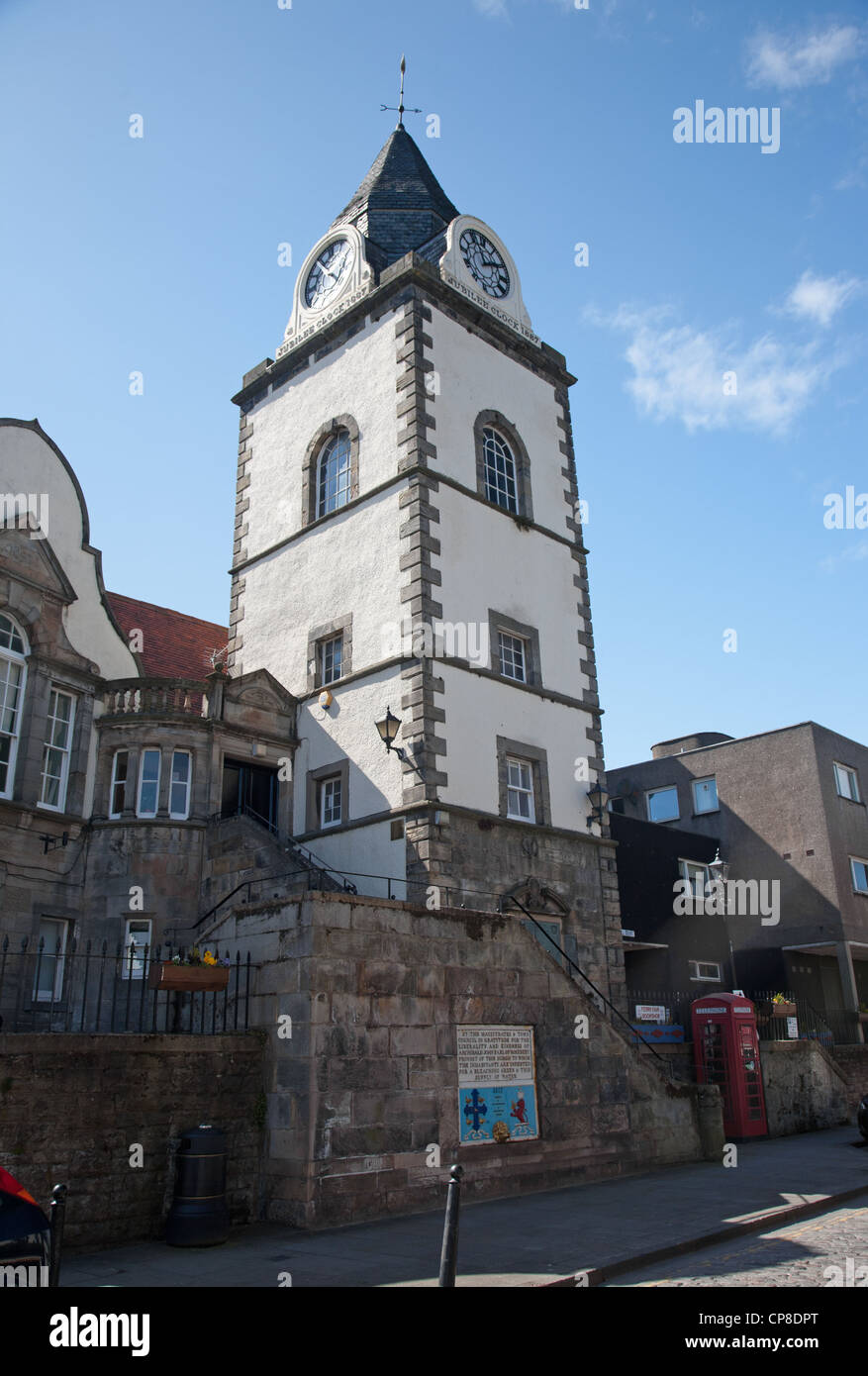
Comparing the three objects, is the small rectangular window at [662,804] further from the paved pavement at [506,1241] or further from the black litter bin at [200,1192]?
the black litter bin at [200,1192]

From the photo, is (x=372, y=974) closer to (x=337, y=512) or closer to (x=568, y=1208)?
(x=568, y=1208)

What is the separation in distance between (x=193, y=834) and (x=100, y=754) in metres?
2.48

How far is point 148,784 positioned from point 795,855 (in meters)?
21.8

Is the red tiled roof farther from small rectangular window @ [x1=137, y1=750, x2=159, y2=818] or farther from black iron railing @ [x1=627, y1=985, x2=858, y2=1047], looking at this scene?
black iron railing @ [x1=627, y1=985, x2=858, y2=1047]

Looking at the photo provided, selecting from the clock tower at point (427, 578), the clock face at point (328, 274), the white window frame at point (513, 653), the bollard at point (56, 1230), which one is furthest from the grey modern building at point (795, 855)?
the bollard at point (56, 1230)

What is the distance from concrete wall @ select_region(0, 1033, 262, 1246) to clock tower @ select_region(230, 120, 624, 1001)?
7573mm

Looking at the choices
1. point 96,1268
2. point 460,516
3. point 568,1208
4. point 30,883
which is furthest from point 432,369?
point 96,1268

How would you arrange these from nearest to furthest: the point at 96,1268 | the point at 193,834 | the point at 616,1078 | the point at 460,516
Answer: the point at 96,1268
the point at 616,1078
the point at 193,834
the point at 460,516

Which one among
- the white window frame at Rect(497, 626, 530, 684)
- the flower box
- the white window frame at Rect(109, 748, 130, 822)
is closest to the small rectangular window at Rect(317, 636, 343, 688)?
the white window frame at Rect(497, 626, 530, 684)

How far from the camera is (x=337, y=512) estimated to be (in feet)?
78.9

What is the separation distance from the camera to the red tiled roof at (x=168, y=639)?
24203mm

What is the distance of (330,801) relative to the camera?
22156 mm

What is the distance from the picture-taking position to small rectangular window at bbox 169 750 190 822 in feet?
66.1
